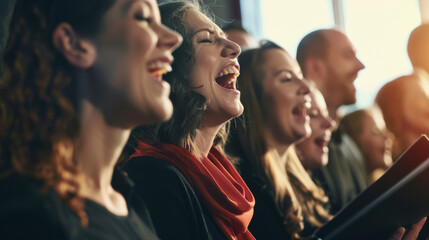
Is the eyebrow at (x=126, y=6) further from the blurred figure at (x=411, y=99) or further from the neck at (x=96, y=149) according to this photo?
the blurred figure at (x=411, y=99)

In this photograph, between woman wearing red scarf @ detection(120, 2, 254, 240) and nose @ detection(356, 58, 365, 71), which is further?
nose @ detection(356, 58, 365, 71)

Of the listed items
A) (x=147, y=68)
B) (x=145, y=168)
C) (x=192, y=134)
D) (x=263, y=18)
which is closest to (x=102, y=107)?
(x=147, y=68)

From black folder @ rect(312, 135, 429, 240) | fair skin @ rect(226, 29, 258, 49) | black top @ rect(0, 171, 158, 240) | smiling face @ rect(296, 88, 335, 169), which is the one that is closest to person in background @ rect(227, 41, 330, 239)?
smiling face @ rect(296, 88, 335, 169)

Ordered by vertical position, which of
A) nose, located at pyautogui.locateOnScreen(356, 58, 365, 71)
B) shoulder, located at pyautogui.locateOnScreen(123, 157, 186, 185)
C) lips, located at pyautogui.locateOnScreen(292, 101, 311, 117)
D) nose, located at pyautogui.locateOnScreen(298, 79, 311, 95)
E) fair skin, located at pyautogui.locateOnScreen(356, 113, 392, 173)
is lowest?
fair skin, located at pyautogui.locateOnScreen(356, 113, 392, 173)

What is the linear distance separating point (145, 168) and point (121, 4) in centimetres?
44

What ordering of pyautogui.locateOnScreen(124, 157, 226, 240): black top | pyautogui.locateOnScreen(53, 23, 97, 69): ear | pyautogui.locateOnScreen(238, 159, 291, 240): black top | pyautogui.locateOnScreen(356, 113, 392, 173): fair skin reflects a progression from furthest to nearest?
pyautogui.locateOnScreen(356, 113, 392, 173): fair skin
pyautogui.locateOnScreen(238, 159, 291, 240): black top
pyautogui.locateOnScreen(124, 157, 226, 240): black top
pyautogui.locateOnScreen(53, 23, 97, 69): ear

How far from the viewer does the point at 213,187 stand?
1.27 m

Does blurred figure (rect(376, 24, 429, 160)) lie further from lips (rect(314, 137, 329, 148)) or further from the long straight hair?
the long straight hair

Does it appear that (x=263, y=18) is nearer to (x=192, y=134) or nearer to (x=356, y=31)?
(x=356, y=31)

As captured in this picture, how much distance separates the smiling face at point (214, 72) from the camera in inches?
50.7

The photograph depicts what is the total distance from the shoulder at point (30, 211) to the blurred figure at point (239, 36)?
169 centimetres

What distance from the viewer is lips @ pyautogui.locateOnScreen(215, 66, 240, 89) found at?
51.9 inches

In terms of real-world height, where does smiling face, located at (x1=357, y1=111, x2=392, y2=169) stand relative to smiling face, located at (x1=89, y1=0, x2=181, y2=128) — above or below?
below

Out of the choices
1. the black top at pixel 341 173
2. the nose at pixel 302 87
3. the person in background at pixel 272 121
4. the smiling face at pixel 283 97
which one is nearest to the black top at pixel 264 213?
the person in background at pixel 272 121
